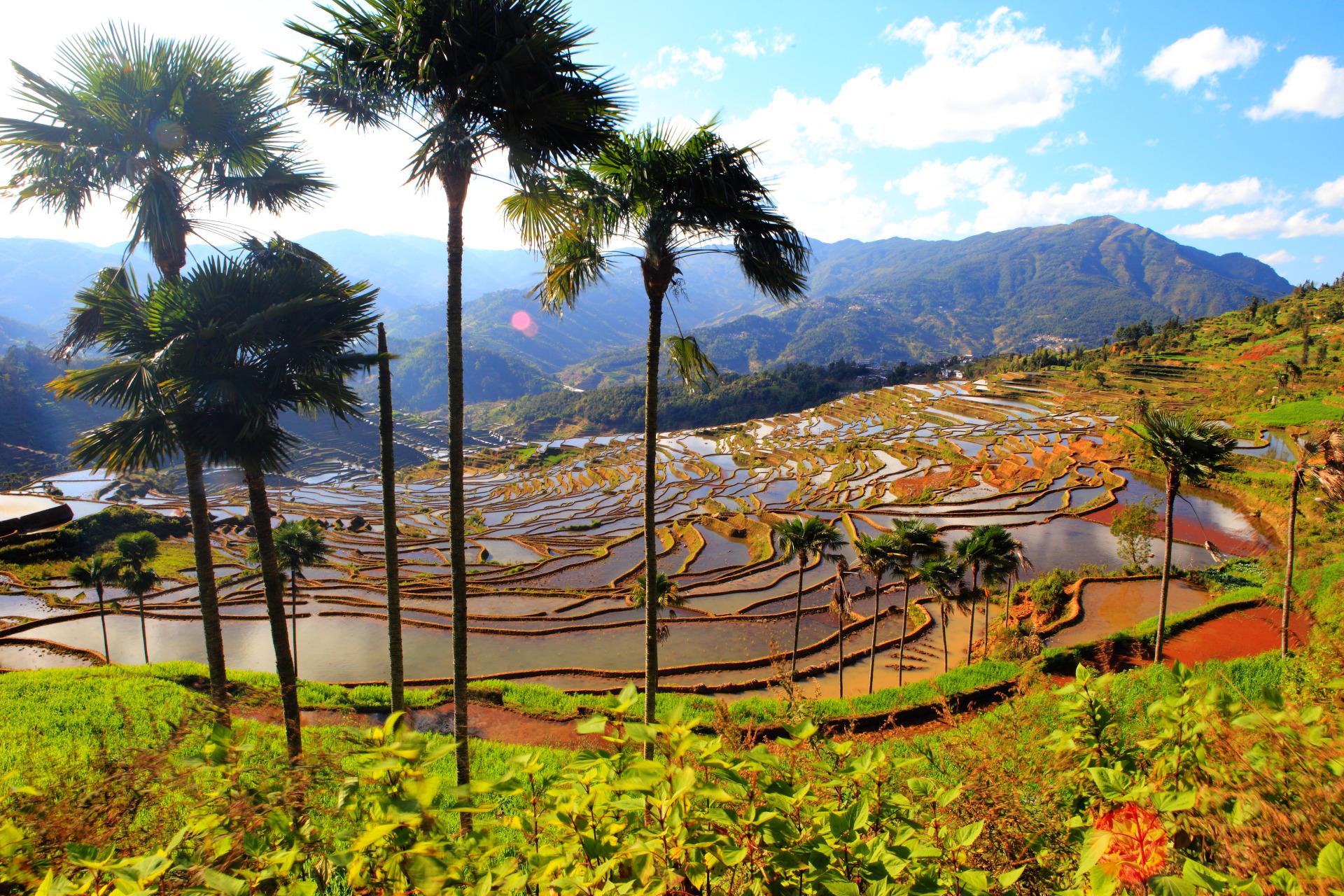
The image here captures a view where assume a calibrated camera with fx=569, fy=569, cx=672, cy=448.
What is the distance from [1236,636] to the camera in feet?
60.7

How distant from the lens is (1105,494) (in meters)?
41.6

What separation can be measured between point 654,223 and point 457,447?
363 cm

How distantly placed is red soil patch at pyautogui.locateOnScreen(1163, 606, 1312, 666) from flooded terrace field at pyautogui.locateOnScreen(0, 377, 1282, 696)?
8.62 ft

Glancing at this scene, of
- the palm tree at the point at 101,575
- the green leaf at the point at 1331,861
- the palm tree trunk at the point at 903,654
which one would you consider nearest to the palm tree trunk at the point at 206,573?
the green leaf at the point at 1331,861

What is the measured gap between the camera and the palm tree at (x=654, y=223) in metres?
6.36

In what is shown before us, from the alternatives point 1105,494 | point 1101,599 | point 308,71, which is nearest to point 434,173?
point 308,71

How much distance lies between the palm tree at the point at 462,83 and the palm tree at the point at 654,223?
435 mm

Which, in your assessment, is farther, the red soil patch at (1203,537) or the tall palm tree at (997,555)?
the red soil patch at (1203,537)

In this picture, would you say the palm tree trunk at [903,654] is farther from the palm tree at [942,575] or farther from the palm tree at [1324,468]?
the palm tree at [1324,468]

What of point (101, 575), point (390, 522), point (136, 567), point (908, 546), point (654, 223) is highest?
point (654, 223)

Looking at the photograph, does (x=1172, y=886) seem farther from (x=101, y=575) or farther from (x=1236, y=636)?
(x=101, y=575)

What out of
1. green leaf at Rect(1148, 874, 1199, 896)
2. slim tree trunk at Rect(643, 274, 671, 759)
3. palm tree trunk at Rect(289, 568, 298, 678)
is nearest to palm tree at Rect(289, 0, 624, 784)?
slim tree trunk at Rect(643, 274, 671, 759)

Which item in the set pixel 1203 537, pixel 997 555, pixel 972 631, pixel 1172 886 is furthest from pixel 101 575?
pixel 1203 537

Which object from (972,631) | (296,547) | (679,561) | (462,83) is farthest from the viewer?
(679,561)
